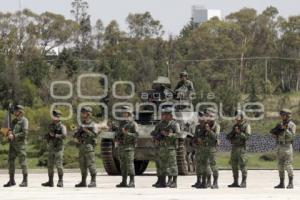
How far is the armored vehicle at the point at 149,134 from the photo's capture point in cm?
2902

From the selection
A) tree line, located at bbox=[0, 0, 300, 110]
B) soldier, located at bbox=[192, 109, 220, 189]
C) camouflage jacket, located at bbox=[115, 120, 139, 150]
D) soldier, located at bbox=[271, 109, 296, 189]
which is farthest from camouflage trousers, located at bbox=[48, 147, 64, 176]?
tree line, located at bbox=[0, 0, 300, 110]

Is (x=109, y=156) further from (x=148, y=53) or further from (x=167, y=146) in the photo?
(x=148, y=53)

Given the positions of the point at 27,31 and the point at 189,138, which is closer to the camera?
the point at 189,138

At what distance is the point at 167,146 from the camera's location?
22.3m

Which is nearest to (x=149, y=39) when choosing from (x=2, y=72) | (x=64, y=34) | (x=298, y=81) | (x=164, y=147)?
(x=64, y=34)

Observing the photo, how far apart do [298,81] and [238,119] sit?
55832 millimetres

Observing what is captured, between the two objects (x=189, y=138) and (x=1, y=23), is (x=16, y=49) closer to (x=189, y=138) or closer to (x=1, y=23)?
(x=1, y=23)

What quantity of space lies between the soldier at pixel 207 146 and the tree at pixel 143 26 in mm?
58603

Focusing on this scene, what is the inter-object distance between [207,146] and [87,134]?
8.50ft

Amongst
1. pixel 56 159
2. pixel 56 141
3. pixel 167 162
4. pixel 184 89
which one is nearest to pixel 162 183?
pixel 167 162

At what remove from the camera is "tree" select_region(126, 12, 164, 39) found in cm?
8119

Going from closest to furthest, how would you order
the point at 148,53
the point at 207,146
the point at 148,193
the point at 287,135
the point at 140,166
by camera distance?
the point at 148,193 → the point at 287,135 → the point at 207,146 → the point at 140,166 → the point at 148,53

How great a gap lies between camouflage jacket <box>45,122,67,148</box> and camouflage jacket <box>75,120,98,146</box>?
0.32 meters

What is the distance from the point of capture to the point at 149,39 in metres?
78.9
